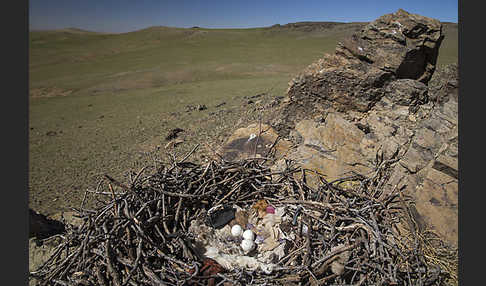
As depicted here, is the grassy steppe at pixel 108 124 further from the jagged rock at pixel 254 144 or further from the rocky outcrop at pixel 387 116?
the rocky outcrop at pixel 387 116

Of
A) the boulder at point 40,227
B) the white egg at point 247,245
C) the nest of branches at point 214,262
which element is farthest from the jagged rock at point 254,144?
the boulder at point 40,227

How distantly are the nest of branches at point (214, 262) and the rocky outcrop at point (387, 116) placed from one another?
306mm

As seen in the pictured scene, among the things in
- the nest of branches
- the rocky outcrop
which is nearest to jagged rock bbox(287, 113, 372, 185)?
the rocky outcrop

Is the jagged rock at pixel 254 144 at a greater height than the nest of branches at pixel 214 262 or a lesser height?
greater

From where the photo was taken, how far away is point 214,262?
2248 mm

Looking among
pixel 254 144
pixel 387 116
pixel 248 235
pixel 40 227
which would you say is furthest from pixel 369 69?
pixel 40 227

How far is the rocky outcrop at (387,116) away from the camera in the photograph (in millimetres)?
2658

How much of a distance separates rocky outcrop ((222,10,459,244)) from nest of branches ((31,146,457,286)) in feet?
1.00

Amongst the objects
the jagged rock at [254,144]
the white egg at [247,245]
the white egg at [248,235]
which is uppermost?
the jagged rock at [254,144]

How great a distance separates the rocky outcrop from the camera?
2.66 metres

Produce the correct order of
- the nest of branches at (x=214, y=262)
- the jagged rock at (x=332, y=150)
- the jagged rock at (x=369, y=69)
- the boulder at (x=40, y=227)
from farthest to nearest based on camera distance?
the jagged rock at (x=369, y=69) → the jagged rock at (x=332, y=150) → the boulder at (x=40, y=227) → the nest of branches at (x=214, y=262)

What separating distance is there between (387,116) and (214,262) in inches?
126

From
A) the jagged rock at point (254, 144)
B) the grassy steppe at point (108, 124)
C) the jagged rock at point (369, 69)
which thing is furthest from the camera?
the grassy steppe at point (108, 124)

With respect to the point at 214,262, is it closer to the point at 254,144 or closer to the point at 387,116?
the point at 254,144
